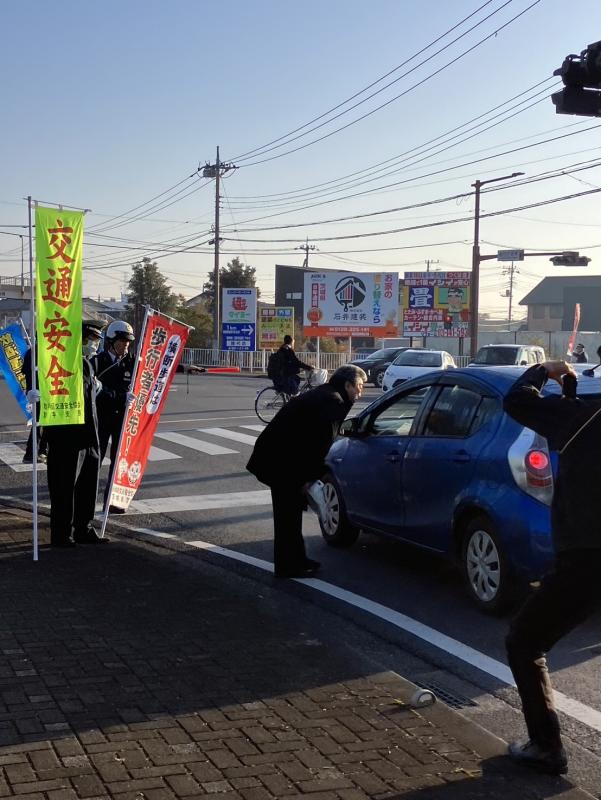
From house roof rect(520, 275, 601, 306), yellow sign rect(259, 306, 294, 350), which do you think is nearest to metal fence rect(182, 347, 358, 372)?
yellow sign rect(259, 306, 294, 350)

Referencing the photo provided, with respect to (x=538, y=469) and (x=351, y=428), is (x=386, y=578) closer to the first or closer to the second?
(x=351, y=428)

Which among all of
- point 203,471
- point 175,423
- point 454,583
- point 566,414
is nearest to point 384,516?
point 454,583

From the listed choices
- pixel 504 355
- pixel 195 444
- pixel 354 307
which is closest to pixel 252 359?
pixel 354 307

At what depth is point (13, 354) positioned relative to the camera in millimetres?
12414

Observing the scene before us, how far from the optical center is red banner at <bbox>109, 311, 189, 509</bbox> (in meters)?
9.30

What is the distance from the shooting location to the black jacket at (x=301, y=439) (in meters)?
7.65

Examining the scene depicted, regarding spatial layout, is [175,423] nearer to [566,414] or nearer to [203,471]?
[203,471]

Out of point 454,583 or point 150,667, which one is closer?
point 150,667

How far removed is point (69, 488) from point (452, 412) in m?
3.37

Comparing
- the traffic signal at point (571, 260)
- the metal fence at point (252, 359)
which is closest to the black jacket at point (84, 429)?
the traffic signal at point (571, 260)

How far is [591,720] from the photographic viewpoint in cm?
502

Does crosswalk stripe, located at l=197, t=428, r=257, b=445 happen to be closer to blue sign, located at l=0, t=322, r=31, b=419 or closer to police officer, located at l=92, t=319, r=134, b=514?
blue sign, located at l=0, t=322, r=31, b=419

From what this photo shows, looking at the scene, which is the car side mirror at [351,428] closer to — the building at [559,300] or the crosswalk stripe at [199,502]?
the crosswalk stripe at [199,502]

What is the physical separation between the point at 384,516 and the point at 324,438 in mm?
889
